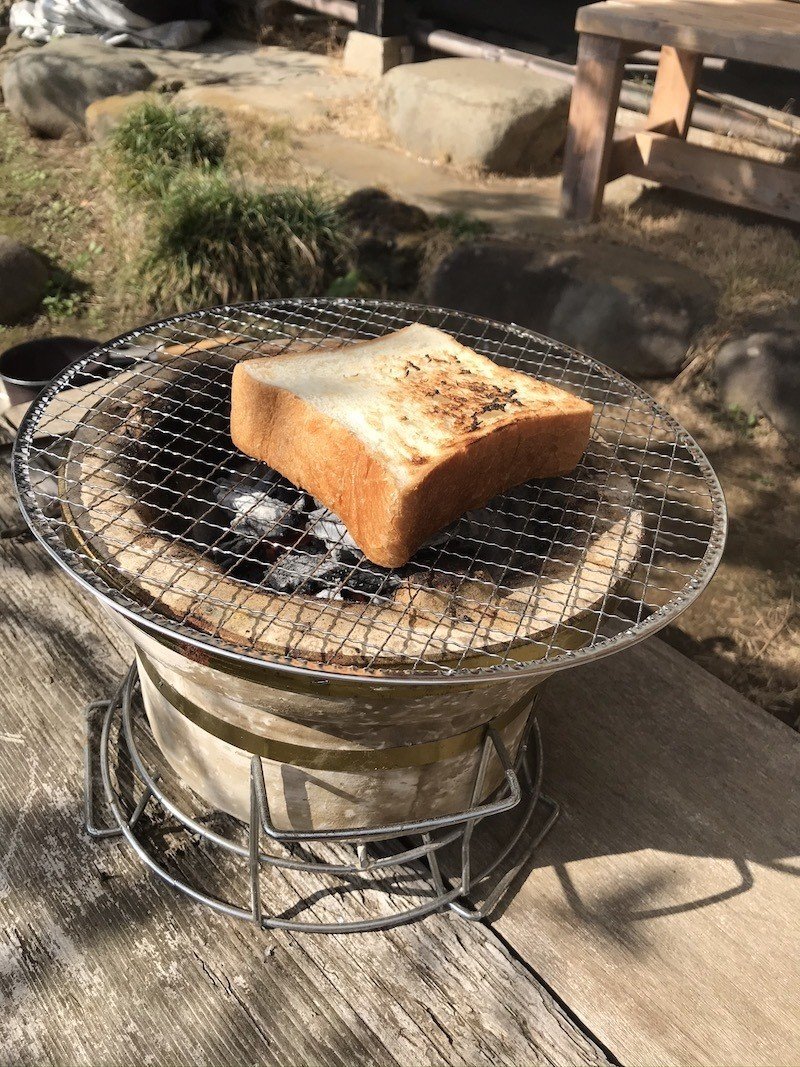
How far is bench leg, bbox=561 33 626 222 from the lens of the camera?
20.6ft

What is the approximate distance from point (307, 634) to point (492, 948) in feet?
3.70

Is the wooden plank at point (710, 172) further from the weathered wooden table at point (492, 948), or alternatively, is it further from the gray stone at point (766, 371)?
the weathered wooden table at point (492, 948)

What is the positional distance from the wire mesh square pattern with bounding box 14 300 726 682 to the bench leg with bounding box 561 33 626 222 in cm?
454

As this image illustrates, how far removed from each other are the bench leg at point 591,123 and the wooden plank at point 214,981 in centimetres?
599

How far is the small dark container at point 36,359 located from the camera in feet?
13.8

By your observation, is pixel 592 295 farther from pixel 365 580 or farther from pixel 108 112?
pixel 108 112

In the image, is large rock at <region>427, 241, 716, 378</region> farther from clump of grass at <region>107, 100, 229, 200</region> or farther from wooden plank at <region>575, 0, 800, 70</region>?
clump of grass at <region>107, 100, 229, 200</region>

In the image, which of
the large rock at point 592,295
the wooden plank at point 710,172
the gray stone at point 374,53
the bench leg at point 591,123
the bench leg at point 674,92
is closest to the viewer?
the large rock at point 592,295

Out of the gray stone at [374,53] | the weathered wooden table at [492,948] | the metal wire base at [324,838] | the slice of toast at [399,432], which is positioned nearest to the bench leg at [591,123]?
the gray stone at [374,53]

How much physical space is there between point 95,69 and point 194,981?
9640 mm

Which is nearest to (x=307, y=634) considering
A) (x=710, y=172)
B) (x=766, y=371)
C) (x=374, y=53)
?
(x=766, y=371)

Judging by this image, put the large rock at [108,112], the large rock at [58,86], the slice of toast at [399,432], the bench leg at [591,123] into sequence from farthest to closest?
the large rock at [58,86] → the large rock at [108,112] → the bench leg at [591,123] → the slice of toast at [399,432]

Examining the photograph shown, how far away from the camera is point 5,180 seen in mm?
8266

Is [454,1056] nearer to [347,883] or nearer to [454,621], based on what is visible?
[347,883]
